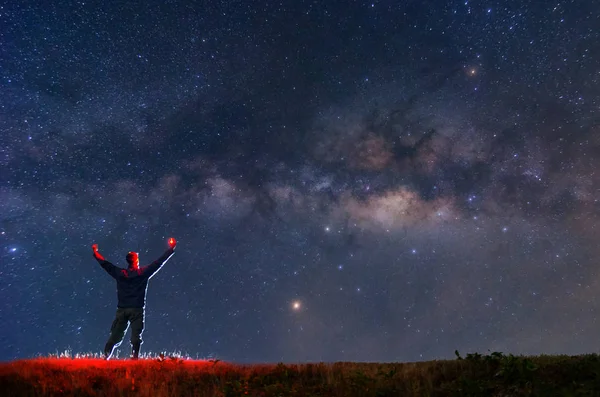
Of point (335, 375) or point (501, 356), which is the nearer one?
point (501, 356)

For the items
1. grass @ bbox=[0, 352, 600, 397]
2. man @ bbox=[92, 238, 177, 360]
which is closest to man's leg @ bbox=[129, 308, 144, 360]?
man @ bbox=[92, 238, 177, 360]

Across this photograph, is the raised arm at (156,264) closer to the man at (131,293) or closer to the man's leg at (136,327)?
the man at (131,293)

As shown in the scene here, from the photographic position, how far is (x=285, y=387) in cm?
588

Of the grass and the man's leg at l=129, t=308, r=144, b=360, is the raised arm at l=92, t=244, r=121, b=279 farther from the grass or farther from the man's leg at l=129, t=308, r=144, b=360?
the grass

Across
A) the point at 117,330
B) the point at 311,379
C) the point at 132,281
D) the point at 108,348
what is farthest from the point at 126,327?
the point at 311,379

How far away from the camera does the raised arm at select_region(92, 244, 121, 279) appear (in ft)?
38.5

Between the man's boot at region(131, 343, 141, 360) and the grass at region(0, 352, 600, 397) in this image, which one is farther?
the man's boot at region(131, 343, 141, 360)

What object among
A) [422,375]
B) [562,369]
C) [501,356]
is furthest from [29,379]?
[562,369]

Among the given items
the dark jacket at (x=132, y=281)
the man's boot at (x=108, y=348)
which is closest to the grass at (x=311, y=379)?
the man's boot at (x=108, y=348)

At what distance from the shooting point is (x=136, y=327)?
11.3 m

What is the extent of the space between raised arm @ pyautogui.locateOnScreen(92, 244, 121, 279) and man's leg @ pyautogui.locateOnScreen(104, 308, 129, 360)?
1023 mm

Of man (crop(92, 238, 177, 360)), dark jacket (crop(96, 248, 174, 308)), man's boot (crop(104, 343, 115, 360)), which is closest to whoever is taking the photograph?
man's boot (crop(104, 343, 115, 360))

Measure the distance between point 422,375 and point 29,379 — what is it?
5935 millimetres

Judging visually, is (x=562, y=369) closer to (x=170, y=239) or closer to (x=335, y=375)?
(x=335, y=375)
